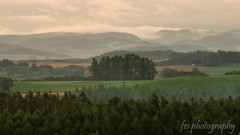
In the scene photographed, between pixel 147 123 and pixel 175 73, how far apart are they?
375 feet

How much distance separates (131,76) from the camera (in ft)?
419

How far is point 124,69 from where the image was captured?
128500 mm

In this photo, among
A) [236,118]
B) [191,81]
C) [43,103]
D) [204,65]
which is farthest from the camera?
[204,65]

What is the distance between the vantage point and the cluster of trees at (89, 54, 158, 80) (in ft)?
412

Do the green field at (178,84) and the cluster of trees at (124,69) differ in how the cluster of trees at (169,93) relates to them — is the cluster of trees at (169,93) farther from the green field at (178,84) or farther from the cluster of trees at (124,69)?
the cluster of trees at (124,69)

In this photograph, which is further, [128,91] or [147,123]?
[128,91]

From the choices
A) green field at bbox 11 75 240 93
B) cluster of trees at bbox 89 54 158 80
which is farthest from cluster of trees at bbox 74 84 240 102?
cluster of trees at bbox 89 54 158 80

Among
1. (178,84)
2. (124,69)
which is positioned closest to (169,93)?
(178,84)

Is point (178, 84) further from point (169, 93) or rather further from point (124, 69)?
point (124, 69)

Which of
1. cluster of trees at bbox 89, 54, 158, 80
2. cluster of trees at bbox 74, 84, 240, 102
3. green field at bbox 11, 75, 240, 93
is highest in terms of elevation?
cluster of trees at bbox 89, 54, 158, 80

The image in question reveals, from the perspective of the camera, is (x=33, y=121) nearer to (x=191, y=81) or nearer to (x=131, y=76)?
(x=191, y=81)

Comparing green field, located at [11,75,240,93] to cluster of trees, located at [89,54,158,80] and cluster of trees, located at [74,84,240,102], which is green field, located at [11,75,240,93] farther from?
cluster of trees, located at [89,54,158,80]

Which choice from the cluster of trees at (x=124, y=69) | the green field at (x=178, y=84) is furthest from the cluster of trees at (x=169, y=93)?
the cluster of trees at (x=124, y=69)

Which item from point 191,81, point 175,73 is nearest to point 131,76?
point 175,73
